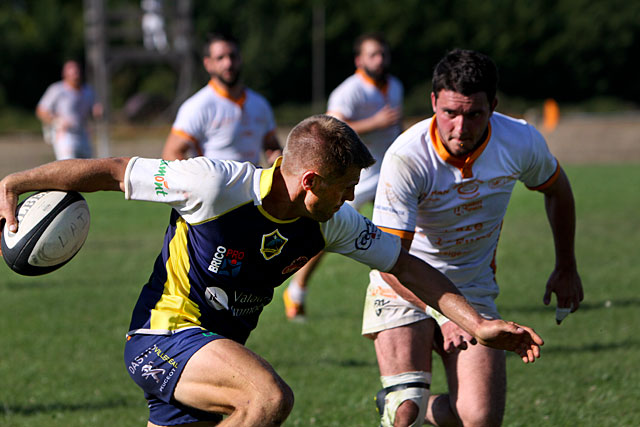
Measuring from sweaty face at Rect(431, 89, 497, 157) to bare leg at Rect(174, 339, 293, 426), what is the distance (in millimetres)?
1583

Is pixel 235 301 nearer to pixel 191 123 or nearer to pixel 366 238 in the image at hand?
pixel 366 238

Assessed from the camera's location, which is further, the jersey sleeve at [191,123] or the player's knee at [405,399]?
the jersey sleeve at [191,123]

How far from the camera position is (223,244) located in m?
3.72

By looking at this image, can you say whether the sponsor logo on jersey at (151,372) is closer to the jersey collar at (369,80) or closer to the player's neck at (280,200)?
the player's neck at (280,200)

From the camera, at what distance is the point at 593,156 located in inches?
1261

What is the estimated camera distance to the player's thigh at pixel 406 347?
4.42m

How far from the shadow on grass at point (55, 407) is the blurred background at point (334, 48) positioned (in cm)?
3471

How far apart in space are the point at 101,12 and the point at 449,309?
2802 centimetres

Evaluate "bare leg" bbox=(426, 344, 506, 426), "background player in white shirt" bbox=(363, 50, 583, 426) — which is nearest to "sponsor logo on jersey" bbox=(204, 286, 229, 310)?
"background player in white shirt" bbox=(363, 50, 583, 426)

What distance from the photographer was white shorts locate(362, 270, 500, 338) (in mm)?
4555

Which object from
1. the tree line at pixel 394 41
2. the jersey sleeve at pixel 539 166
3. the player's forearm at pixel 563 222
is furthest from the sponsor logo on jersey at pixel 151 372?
the tree line at pixel 394 41

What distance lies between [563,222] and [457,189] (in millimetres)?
748

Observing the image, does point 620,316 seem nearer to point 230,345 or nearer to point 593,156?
point 230,345

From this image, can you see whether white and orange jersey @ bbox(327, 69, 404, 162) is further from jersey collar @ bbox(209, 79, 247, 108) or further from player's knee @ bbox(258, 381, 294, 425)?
player's knee @ bbox(258, 381, 294, 425)
